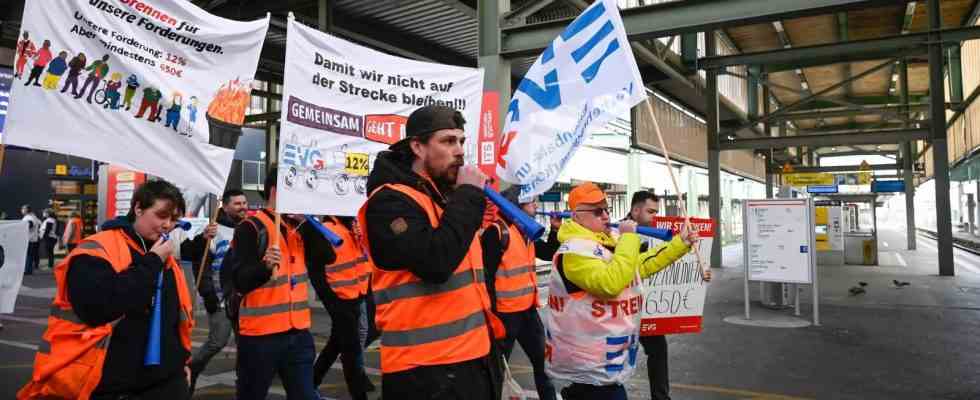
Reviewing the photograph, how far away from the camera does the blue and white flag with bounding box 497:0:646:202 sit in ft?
12.4

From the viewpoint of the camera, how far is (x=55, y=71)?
11.6 feet

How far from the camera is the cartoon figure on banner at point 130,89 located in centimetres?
377

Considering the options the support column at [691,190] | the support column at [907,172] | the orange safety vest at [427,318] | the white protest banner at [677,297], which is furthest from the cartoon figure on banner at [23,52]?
the support column at [691,190]

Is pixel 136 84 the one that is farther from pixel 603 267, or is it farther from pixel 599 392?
pixel 599 392

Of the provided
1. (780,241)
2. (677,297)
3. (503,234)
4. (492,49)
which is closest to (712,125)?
(780,241)

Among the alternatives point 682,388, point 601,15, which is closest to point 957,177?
point 682,388

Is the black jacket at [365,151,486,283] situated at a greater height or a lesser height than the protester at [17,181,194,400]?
greater

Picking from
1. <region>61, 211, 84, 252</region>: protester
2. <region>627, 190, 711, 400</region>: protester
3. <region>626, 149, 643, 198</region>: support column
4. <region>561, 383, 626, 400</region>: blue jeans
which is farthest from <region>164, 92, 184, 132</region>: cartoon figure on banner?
<region>626, 149, 643, 198</region>: support column

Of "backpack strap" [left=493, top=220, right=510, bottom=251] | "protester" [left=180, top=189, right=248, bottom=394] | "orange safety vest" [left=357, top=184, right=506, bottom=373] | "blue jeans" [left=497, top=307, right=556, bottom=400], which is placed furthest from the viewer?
"protester" [left=180, top=189, right=248, bottom=394]

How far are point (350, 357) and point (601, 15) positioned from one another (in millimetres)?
3070

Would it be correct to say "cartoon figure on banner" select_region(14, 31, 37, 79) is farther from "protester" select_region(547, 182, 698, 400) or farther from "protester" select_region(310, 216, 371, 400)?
"protester" select_region(547, 182, 698, 400)

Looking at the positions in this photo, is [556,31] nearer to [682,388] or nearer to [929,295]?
[682,388]

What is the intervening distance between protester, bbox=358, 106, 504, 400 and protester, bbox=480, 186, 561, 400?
2.09m

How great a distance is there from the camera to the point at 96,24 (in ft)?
12.4
